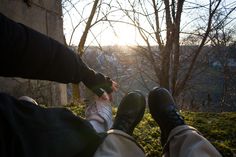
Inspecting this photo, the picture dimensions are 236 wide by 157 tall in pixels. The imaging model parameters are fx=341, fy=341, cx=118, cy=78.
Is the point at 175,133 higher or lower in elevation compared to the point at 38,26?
lower

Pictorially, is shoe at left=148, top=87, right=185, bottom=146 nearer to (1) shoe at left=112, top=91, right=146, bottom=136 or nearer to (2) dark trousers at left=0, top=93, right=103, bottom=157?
(1) shoe at left=112, top=91, right=146, bottom=136

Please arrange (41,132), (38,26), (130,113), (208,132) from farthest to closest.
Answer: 1. (38,26)
2. (208,132)
3. (130,113)
4. (41,132)

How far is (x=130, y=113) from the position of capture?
1868 mm

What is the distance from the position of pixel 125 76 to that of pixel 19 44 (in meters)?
7.44

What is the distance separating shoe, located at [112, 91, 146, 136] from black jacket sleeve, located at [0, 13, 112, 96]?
226 millimetres

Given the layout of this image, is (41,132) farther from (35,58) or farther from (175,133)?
(175,133)

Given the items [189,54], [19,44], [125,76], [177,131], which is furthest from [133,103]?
[125,76]

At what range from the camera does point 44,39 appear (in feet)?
5.14

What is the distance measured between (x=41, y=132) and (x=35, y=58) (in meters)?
0.47

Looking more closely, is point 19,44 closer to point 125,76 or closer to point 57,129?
point 57,129

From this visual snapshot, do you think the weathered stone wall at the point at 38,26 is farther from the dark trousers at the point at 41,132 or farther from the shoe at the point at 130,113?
the dark trousers at the point at 41,132

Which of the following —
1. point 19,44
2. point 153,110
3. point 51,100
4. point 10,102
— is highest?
point 19,44

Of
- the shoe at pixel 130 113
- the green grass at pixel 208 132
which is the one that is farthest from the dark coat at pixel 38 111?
the green grass at pixel 208 132

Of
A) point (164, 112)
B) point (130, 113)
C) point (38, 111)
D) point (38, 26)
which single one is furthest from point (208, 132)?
point (38, 26)
